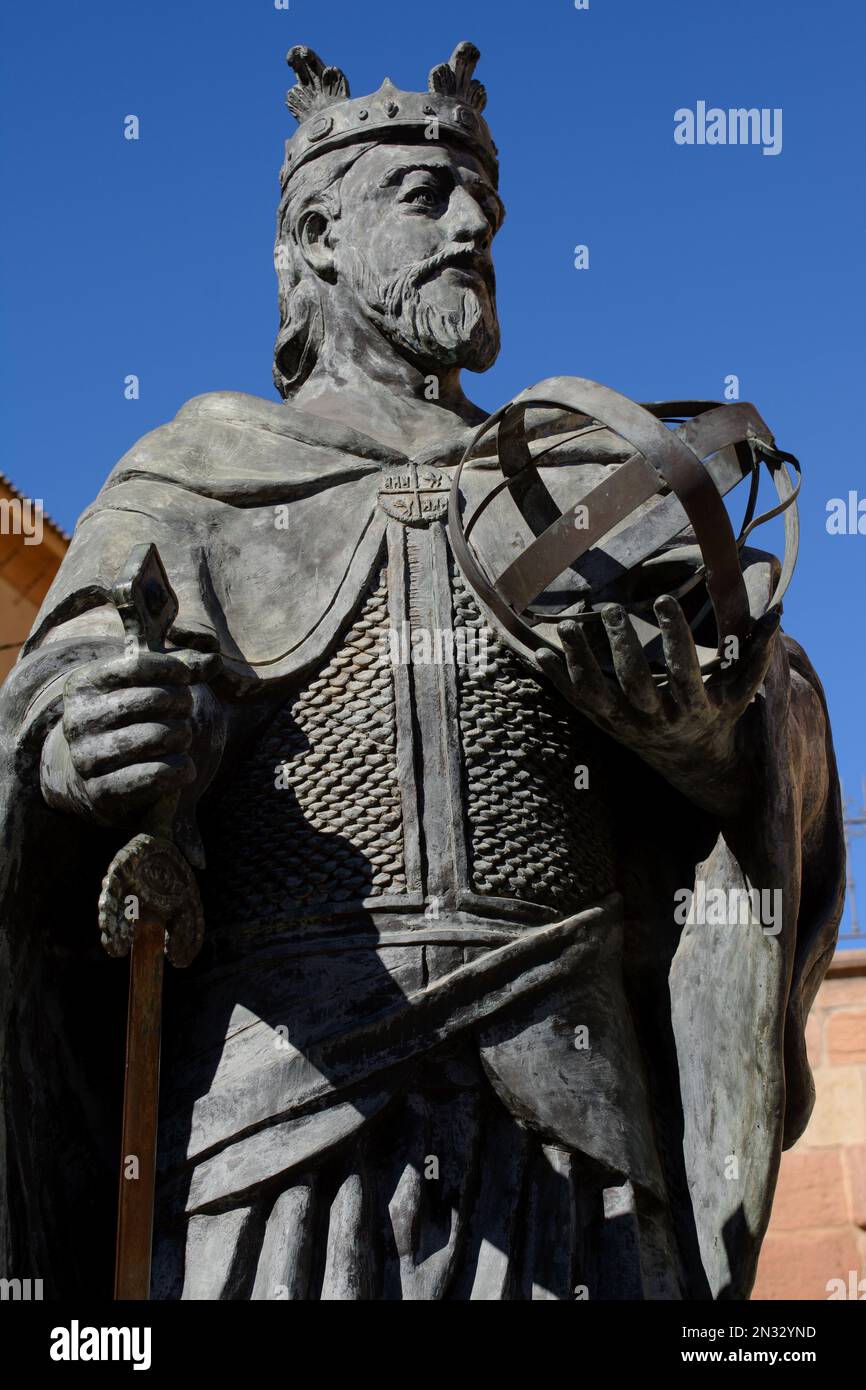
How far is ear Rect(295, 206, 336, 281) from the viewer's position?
694cm

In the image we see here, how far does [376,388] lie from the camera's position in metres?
6.86

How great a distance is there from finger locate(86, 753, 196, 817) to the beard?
173 cm

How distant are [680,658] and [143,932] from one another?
49.4 inches

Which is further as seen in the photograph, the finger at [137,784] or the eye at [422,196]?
the eye at [422,196]

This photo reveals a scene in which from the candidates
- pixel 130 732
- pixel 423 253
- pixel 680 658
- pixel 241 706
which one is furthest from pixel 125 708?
pixel 423 253

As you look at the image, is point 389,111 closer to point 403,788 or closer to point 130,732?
point 403,788

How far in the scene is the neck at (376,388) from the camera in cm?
676

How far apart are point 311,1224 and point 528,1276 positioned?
1.55 ft

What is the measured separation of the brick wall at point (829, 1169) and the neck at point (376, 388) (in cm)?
605

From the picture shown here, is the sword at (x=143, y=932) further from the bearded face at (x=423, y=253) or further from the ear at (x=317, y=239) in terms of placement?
the ear at (x=317, y=239)

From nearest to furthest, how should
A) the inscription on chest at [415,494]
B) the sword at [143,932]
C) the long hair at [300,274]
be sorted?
the sword at [143,932]
the inscription on chest at [415,494]
the long hair at [300,274]

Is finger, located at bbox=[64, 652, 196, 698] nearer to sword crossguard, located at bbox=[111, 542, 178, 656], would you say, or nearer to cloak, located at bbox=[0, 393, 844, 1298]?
sword crossguard, located at bbox=[111, 542, 178, 656]

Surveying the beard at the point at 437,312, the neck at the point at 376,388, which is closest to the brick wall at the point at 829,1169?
the neck at the point at 376,388

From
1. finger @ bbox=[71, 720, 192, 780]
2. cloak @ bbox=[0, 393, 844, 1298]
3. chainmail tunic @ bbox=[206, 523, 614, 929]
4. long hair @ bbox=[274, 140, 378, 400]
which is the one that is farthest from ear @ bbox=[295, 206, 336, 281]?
finger @ bbox=[71, 720, 192, 780]
